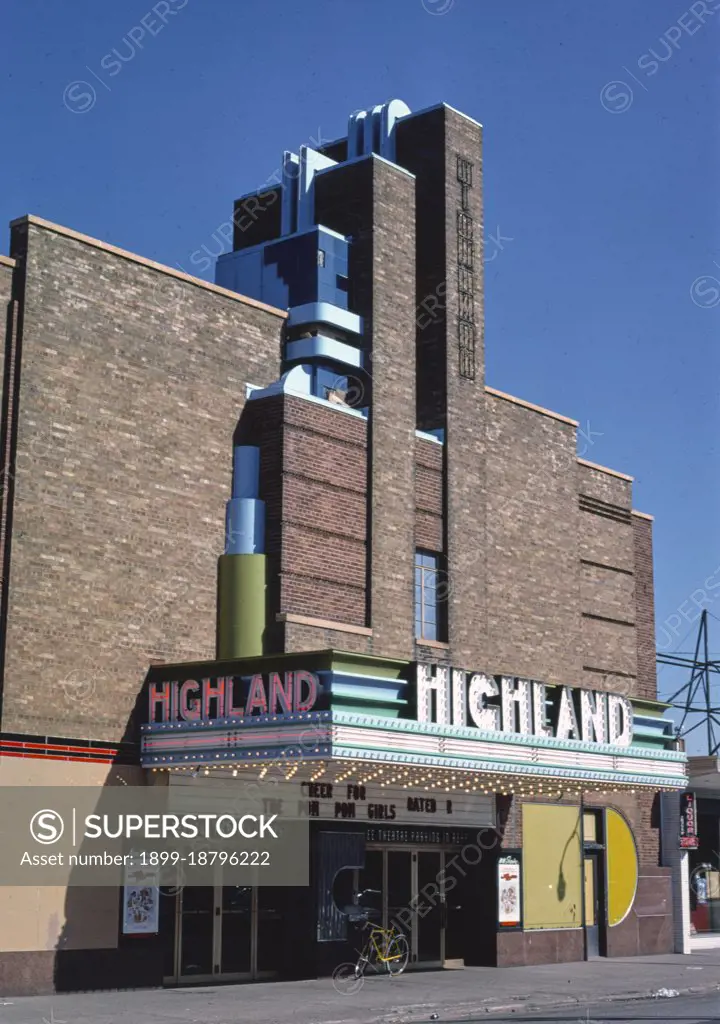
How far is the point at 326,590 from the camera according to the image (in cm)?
2772

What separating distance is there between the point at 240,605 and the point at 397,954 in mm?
8033

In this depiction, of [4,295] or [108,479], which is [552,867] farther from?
[4,295]

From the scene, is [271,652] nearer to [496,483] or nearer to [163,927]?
[163,927]

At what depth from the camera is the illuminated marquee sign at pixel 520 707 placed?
2530cm

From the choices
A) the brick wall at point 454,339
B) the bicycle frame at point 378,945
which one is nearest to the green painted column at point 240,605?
the brick wall at point 454,339

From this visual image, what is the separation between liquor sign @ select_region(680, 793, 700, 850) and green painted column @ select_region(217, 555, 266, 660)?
14.8m

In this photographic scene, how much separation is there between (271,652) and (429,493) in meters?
6.05

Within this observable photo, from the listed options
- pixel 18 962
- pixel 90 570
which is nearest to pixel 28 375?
pixel 90 570

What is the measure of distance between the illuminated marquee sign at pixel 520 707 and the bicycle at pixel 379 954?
4.86 m

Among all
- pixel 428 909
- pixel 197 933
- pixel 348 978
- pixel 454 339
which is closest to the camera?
pixel 197 933

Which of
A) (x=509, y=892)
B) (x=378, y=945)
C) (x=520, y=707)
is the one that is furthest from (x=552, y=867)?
(x=520, y=707)

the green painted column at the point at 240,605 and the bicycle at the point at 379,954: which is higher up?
the green painted column at the point at 240,605

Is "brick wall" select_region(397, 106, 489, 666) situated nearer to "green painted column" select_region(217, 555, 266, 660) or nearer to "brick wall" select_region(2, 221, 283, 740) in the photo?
"green painted column" select_region(217, 555, 266, 660)

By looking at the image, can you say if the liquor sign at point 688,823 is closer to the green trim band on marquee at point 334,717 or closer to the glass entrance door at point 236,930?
the green trim band on marquee at point 334,717
